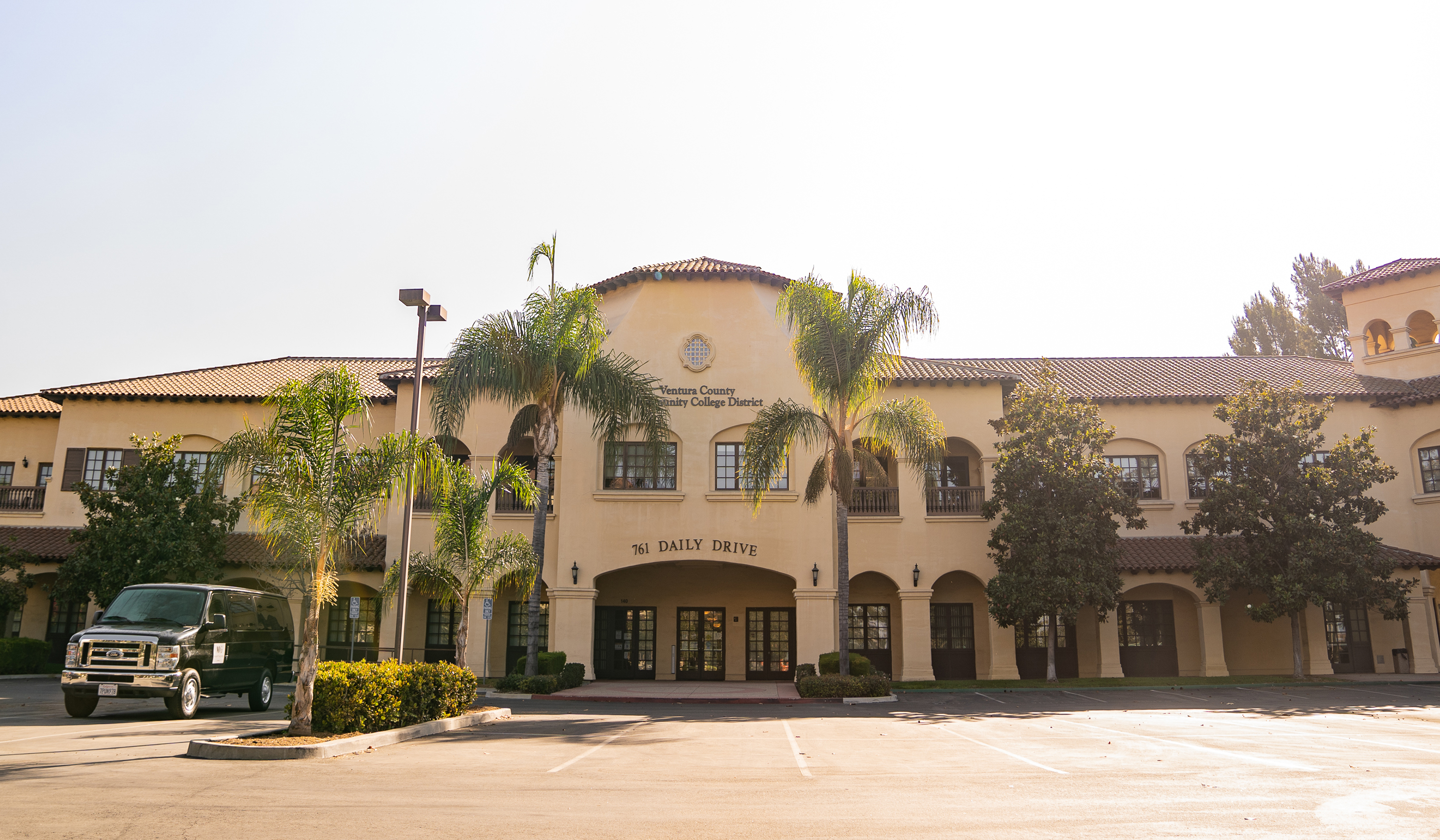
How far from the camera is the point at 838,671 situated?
2333 centimetres

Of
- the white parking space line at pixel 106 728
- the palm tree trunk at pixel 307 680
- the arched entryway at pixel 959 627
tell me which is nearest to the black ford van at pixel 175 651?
the white parking space line at pixel 106 728

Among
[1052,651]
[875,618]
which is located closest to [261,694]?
[875,618]

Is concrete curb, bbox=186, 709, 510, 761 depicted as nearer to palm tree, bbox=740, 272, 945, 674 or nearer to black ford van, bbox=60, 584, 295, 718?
black ford van, bbox=60, 584, 295, 718

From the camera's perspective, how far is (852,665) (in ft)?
76.4

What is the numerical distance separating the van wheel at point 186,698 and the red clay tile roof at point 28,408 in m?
21.4

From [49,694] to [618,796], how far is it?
17.8 meters

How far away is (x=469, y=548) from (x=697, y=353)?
9631 mm

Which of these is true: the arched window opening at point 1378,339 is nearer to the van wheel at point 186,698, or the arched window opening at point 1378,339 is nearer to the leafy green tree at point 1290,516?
the leafy green tree at point 1290,516

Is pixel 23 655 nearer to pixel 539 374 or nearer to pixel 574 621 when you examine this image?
pixel 574 621

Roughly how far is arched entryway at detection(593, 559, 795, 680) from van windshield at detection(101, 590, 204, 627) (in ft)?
46.6

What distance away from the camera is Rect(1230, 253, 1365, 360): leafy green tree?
49.4 metres

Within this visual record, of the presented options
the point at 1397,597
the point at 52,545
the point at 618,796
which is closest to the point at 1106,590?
the point at 1397,597

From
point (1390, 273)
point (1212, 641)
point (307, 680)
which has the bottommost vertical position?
point (1212, 641)

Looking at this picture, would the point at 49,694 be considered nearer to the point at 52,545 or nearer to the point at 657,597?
the point at 52,545
